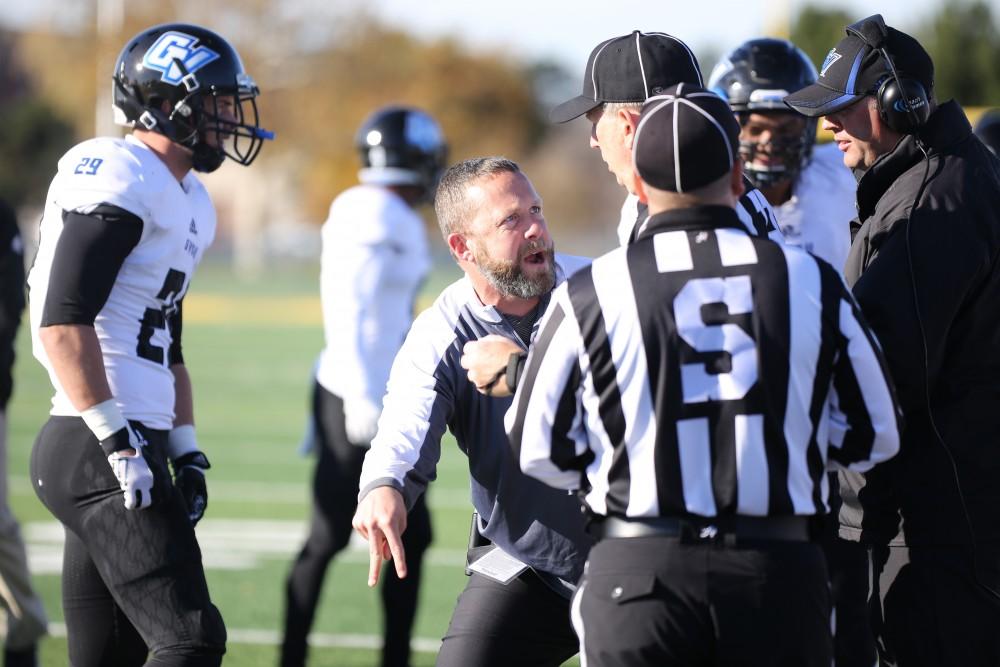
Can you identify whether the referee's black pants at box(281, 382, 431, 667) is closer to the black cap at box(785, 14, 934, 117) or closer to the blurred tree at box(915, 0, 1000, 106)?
the black cap at box(785, 14, 934, 117)

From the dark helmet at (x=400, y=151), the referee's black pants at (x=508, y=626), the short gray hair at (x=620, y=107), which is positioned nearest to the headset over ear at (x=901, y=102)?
the short gray hair at (x=620, y=107)

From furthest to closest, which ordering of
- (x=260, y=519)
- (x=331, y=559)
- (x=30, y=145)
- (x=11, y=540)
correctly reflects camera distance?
(x=30, y=145), (x=260, y=519), (x=331, y=559), (x=11, y=540)

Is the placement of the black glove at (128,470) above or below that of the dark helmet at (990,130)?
below

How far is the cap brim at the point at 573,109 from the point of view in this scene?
11.5ft

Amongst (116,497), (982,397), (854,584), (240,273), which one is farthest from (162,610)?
(240,273)

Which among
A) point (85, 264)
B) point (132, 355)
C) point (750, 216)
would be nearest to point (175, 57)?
point (85, 264)

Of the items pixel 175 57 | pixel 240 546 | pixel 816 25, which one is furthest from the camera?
pixel 816 25

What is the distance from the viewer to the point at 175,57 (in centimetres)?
415

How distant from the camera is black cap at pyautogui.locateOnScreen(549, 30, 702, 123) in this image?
3463 millimetres

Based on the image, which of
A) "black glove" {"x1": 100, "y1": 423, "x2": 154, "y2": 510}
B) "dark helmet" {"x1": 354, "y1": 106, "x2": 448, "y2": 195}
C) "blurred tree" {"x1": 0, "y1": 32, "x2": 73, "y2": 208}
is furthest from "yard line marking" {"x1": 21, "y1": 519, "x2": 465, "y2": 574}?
"blurred tree" {"x1": 0, "y1": 32, "x2": 73, "y2": 208}

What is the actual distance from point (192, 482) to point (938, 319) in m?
2.20

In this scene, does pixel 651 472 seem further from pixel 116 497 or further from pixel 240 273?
pixel 240 273

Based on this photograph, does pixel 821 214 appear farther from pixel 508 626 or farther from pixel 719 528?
pixel 719 528

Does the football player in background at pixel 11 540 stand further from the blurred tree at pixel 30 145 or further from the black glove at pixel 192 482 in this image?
the blurred tree at pixel 30 145
